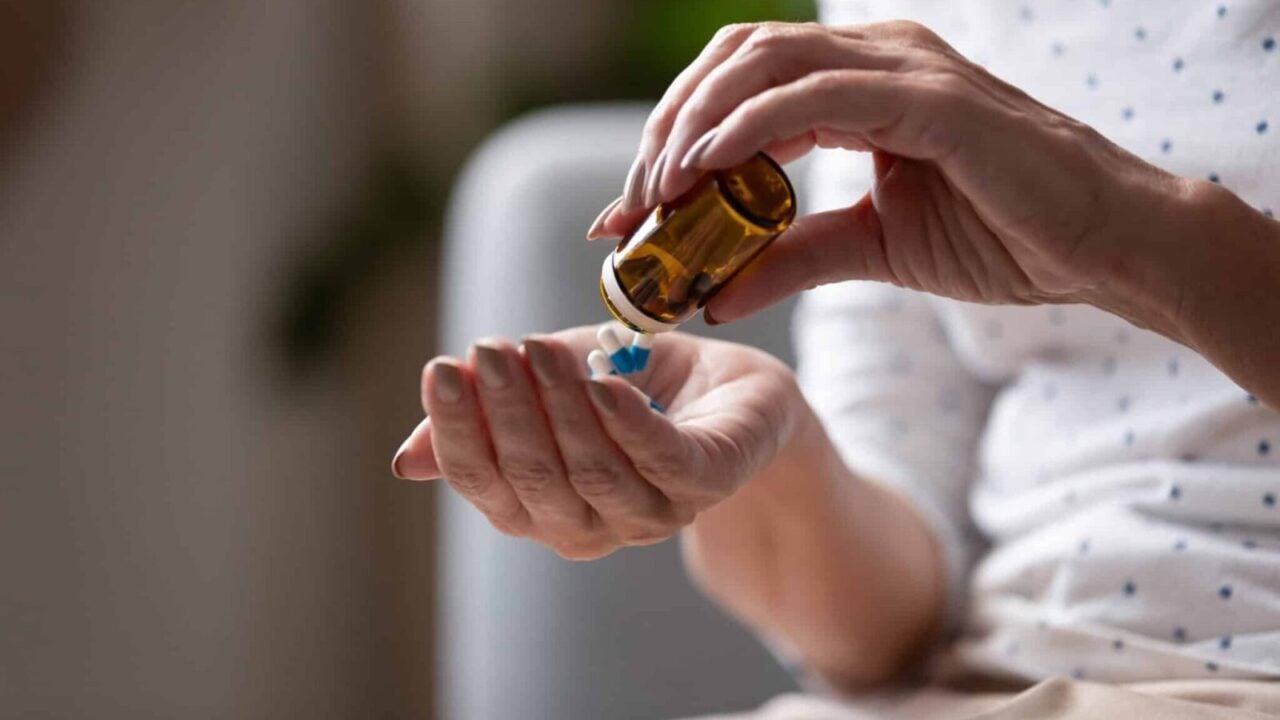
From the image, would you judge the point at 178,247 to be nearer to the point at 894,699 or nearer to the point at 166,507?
the point at 166,507

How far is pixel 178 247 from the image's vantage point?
1452mm

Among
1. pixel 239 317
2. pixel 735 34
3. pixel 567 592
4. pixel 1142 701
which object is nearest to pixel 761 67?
pixel 735 34

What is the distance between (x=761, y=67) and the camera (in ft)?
1.52

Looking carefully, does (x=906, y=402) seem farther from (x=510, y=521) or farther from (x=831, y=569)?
(x=510, y=521)

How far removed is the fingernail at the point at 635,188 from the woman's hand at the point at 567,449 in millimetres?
58

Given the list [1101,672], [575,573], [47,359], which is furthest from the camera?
[47,359]

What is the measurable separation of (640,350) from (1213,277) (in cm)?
23

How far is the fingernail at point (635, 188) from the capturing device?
0.49 meters

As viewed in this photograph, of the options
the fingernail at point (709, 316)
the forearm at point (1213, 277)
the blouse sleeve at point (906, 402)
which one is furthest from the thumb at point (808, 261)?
the blouse sleeve at point (906, 402)

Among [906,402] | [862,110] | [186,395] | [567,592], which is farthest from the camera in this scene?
[186,395]

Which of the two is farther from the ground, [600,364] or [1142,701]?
[600,364]

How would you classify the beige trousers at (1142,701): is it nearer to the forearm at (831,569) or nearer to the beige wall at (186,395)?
the forearm at (831,569)

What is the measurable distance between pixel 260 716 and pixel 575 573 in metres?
0.72

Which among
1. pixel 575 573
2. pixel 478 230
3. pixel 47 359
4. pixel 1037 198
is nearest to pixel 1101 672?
pixel 1037 198
